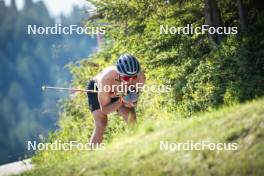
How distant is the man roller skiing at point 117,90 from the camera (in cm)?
923

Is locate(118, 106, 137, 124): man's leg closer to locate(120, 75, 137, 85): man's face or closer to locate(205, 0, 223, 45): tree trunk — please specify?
locate(120, 75, 137, 85): man's face

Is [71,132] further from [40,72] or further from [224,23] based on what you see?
[40,72]

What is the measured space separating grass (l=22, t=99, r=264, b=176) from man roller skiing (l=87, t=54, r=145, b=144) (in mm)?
1029

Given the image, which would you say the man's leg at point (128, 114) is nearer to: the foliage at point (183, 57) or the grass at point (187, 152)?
the foliage at point (183, 57)

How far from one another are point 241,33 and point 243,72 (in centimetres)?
131

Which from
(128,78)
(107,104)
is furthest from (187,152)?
(107,104)

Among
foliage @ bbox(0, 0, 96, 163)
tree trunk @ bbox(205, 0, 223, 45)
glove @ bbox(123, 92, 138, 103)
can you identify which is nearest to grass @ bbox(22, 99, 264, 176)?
glove @ bbox(123, 92, 138, 103)

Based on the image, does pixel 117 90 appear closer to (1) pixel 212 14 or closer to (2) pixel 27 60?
(1) pixel 212 14

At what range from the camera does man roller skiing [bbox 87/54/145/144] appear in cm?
923

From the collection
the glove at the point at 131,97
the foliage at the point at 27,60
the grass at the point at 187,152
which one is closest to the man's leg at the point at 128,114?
the glove at the point at 131,97

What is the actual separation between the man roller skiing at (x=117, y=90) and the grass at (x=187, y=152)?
1.03 metres

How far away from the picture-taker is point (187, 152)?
22.6 feet

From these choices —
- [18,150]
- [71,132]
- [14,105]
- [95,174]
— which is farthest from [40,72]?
[95,174]

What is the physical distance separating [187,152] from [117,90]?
2.92 metres
